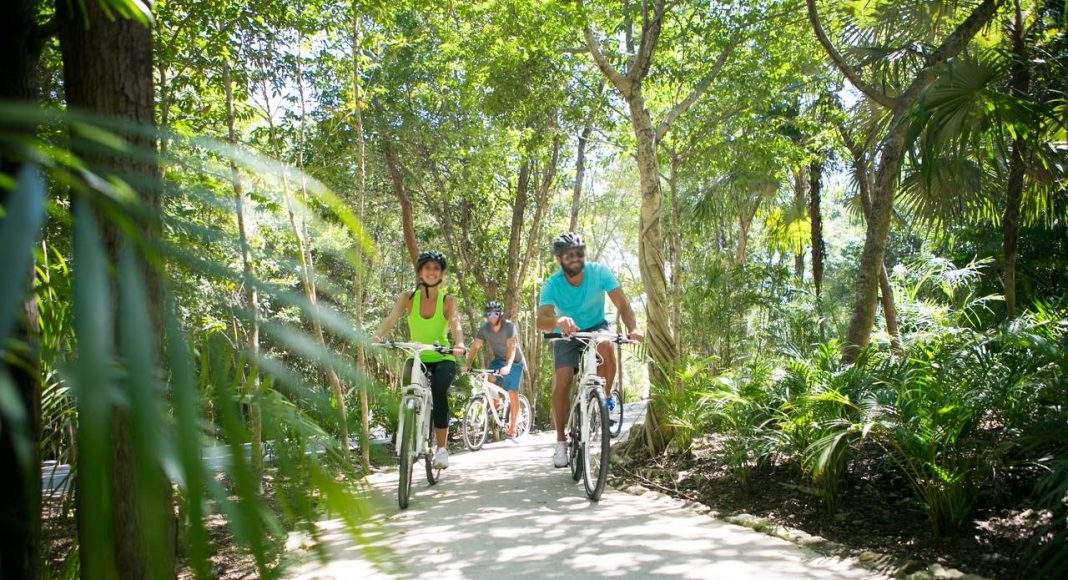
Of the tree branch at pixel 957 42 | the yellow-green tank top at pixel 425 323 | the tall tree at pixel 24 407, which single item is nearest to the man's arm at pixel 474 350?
the yellow-green tank top at pixel 425 323

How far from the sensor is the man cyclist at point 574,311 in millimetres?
6441

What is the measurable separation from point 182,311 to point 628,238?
34.5 metres

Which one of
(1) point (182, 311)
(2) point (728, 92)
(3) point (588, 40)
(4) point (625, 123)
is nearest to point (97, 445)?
(1) point (182, 311)

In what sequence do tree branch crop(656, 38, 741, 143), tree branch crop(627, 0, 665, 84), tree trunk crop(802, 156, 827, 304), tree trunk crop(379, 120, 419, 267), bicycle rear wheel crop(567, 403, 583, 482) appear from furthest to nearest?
tree trunk crop(802, 156, 827, 304), tree trunk crop(379, 120, 419, 267), tree branch crop(656, 38, 741, 143), tree branch crop(627, 0, 665, 84), bicycle rear wheel crop(567, 403, 583, 482)

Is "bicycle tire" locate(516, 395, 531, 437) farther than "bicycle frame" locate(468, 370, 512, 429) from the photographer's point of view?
Yes

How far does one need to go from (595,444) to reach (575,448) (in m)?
0.30

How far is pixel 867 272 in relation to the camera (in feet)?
23.4

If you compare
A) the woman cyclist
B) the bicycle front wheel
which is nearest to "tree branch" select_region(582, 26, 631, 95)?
the woman cyclist

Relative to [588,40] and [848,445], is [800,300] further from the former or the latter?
[848,445]

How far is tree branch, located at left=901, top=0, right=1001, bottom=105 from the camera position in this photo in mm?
6773

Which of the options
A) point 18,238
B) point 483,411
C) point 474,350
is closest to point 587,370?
point 474,350

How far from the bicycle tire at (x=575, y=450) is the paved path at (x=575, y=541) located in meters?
0.12

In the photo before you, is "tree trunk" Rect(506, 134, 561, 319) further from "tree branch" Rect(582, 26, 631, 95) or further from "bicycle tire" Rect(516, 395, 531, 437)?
"tree branch" Rect(582, 26, 631, 95)

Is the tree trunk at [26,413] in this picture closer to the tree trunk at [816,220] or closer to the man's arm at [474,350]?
the man's arm at [474,350]
